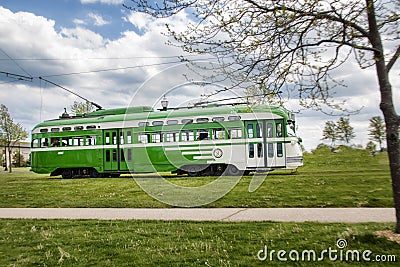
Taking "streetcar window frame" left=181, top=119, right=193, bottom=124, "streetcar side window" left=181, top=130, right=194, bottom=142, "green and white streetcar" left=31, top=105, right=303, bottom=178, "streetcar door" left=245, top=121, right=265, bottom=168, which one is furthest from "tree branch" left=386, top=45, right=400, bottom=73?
"streetcar window frame" left=181, top=119, right=193, bottom=124

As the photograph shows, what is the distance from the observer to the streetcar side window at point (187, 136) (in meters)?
18.8

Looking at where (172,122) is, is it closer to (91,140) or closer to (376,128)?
(91,140)

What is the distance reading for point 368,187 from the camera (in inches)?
420

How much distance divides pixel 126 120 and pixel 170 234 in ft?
47.9

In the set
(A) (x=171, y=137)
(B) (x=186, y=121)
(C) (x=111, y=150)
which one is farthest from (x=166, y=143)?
(C) (x=111, y=150)

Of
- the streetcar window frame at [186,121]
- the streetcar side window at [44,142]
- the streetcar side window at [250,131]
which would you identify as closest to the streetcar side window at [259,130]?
the streetcar side window at [250,131]

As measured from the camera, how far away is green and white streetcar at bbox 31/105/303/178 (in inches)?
693

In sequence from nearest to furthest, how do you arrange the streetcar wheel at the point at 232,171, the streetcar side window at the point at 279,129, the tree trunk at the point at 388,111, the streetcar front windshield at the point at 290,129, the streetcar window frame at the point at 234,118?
the tree trunk at the point at 388,111, the streetcar side window at the point at 279,129, the streetcar front windshield at the point at 290,129, the streetcar window frame at the point at 234,118, the streetcar wheel at the point at 232,171

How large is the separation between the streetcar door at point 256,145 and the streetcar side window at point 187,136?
2832 millimetres

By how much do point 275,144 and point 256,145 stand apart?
86 cm

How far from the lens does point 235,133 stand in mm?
18266

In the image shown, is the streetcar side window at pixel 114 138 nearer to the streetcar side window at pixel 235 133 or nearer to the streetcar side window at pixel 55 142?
the streetcar side window at pixel 55 142

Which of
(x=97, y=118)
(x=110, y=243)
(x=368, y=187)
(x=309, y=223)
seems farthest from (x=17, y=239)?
(x=97, y=118)

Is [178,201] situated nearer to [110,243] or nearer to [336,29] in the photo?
[110,243]
